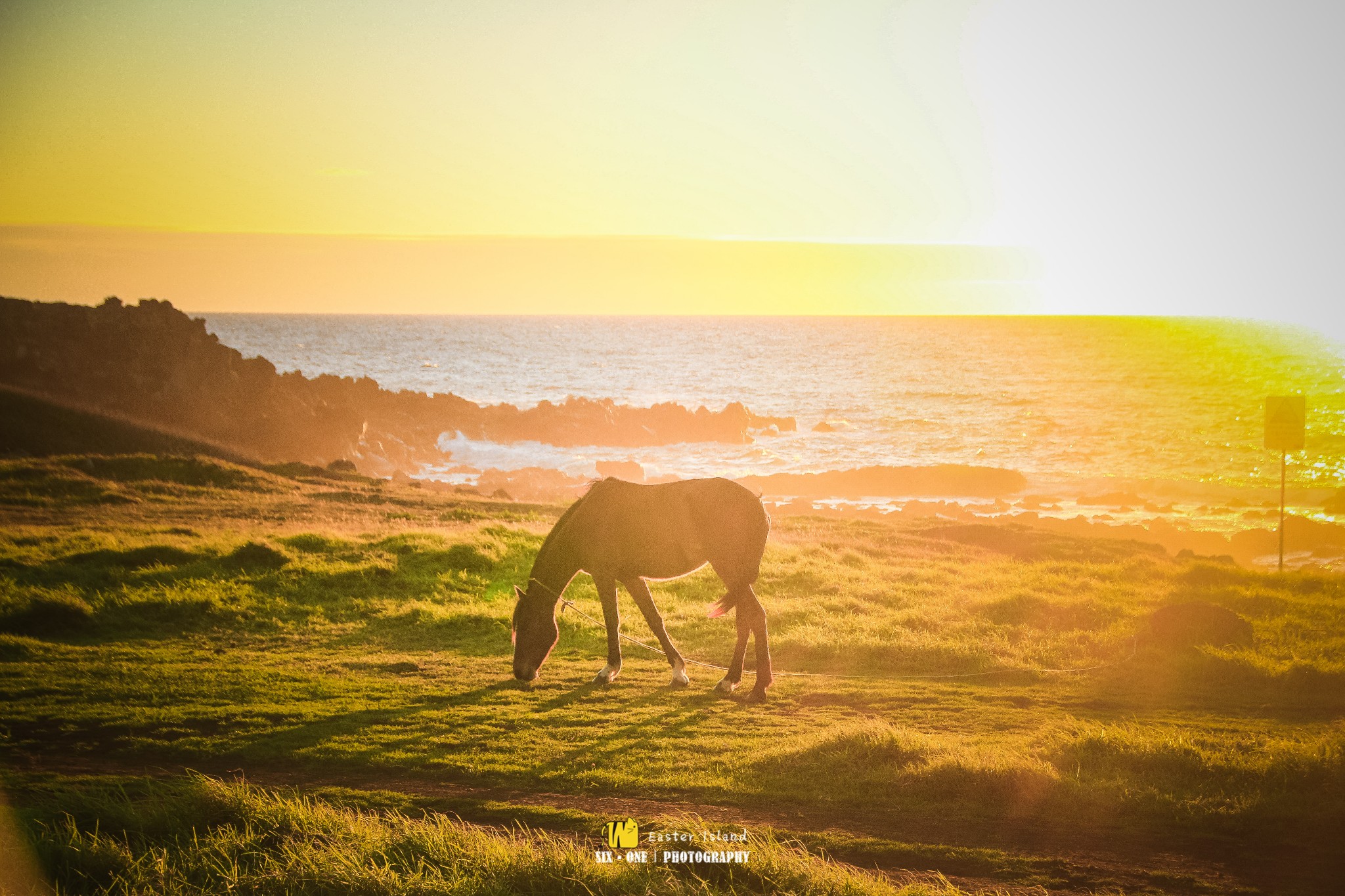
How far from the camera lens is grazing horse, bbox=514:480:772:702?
11992 mm

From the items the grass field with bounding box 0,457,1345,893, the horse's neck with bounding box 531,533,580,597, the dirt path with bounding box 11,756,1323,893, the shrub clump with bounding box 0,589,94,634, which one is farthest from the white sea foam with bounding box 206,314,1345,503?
the dirt path with bounding box 11,756,1323,893

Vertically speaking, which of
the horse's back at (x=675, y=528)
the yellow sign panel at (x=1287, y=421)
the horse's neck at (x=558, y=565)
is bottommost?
the horse's neck at (x=558, y=565)

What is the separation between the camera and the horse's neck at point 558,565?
12.2 m

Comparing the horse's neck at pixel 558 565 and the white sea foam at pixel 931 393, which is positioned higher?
the white sea foam at pixel 931 393

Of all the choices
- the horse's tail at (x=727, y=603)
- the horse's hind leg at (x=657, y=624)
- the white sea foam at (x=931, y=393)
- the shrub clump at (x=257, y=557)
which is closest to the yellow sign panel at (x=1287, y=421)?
the horse's tail at (x=727, y=603)

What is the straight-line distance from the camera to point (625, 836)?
761 cm

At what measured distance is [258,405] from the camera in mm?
56844

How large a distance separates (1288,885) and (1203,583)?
17704mm


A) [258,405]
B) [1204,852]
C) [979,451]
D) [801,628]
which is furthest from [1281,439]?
[258,405]

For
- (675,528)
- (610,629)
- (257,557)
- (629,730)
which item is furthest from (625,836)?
(257,557)

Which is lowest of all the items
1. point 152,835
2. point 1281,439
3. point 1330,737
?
point 152,835

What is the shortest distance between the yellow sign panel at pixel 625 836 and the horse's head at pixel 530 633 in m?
4.81

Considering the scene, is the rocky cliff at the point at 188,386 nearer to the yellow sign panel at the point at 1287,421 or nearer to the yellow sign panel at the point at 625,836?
the yellow sign panel at the point at 625,836

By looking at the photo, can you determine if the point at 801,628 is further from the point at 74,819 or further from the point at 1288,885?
the point at 74,819
